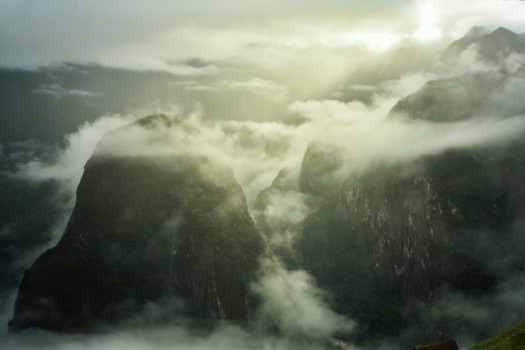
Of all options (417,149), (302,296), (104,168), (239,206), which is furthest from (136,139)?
(417,149)

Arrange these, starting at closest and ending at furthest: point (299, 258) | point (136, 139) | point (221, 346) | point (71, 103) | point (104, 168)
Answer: point (221, 346) → point (104, 168) → point (136, 139) → point (299, 258) → point (71, 103)

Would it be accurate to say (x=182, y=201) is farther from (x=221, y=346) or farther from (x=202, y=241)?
(x=221, y=346)

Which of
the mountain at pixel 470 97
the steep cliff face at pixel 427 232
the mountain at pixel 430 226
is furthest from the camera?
the mountain at pixel 470 97

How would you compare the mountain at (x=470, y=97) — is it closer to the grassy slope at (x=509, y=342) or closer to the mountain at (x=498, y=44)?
the mountain at (x=498, y=44)

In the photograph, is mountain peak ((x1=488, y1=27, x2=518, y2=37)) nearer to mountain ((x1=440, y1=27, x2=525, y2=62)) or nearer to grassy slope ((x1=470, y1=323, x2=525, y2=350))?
mountain ((x1=440, y1=27, x2=525, y2=62))

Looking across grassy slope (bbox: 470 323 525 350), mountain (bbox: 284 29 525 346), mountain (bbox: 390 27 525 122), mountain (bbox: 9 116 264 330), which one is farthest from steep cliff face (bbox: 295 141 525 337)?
grassy slope (bbox: 470 323 525 350)

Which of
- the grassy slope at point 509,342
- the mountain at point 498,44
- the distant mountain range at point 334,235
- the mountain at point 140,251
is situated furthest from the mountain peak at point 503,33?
→ the grassy slope at point 509,342

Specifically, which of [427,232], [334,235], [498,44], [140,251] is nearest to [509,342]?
[427,232]

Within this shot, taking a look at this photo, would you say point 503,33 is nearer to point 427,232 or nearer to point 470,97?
point 470,97
